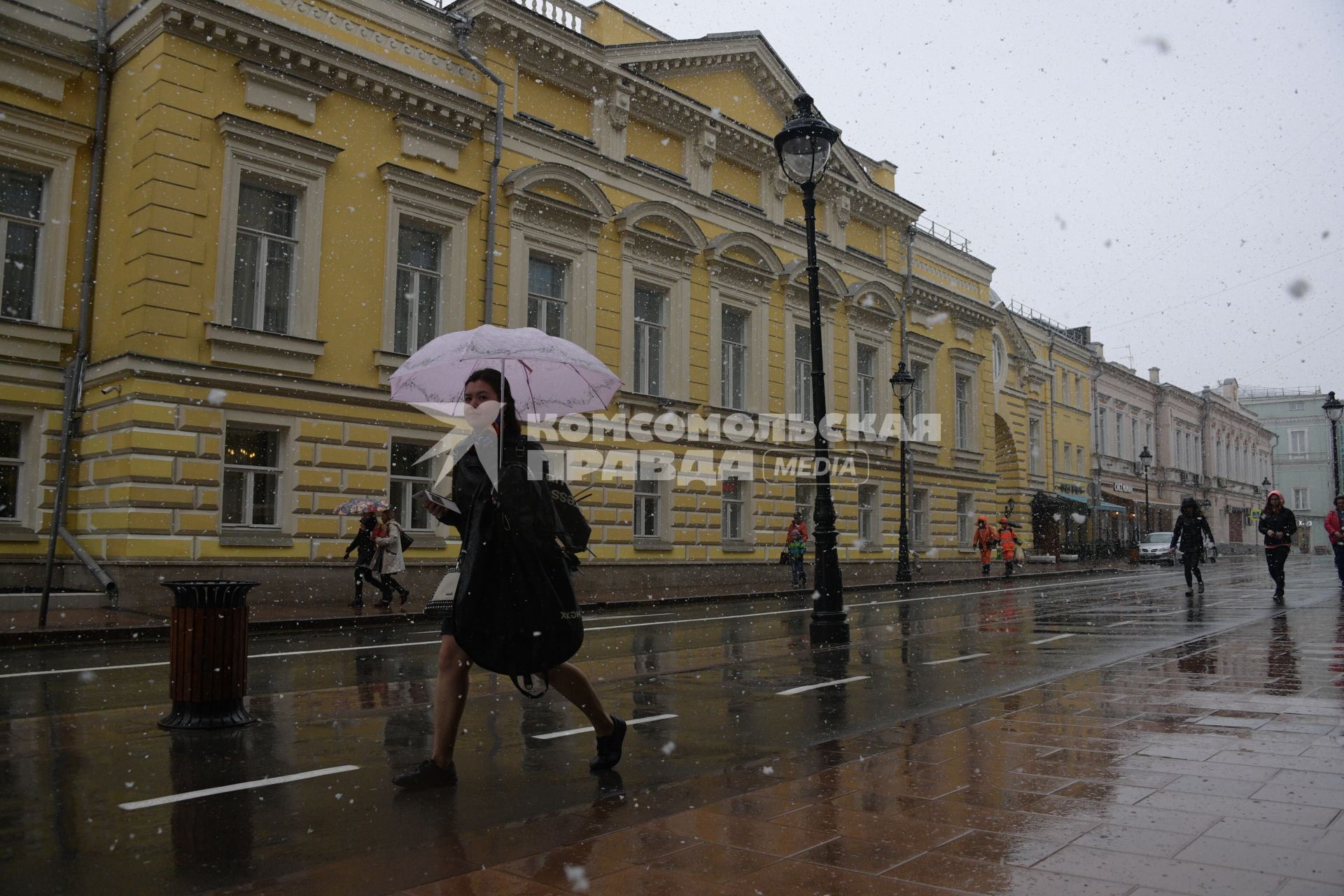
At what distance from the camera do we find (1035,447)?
50031 mm

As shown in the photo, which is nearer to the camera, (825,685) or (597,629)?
(825,685)

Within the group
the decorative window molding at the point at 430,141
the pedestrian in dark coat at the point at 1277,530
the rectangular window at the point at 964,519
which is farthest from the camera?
the rectangular window at the point at 964,519

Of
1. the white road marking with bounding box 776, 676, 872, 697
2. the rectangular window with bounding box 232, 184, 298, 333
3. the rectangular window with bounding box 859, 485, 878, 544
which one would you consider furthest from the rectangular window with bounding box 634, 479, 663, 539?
the white road marking with bounding box 776, 676, 872, 697

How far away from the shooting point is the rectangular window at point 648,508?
2527 cm

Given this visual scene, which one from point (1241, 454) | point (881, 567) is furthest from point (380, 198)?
point (1241, 454)

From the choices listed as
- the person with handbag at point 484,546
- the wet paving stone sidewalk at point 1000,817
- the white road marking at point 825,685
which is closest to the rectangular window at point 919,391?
the white road marking at point 825,685

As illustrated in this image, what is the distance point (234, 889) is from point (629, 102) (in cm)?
2338

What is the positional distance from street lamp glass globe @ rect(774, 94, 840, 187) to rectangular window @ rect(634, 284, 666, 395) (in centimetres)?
1291

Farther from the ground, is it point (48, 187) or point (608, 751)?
point (48, 187)

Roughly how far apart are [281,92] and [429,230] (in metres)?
3.87

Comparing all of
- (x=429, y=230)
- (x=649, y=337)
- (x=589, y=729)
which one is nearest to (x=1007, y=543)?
(x=649, y=337)

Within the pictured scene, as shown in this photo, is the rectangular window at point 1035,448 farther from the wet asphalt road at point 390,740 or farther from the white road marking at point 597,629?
the wet asphalt road at point 390,740

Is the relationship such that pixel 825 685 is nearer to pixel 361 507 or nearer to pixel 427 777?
pixel 427 777

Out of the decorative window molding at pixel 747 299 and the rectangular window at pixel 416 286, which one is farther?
the decorative window molding at pixel 747 299
